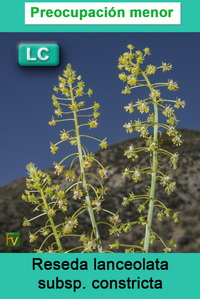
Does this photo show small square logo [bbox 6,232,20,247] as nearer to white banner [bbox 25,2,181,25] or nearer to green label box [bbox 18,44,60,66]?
green label box [bbox 18,44,60,66]

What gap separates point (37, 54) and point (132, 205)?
769 inches

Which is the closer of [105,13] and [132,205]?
[105,13]

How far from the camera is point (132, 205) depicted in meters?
26.0

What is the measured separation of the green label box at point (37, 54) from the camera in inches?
291

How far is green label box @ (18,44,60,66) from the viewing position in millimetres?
7398

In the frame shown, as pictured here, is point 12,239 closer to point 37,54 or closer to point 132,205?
point 37,54

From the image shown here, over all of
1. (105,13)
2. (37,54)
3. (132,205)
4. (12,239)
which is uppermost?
(105,13)

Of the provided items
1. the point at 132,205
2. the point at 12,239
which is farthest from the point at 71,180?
the point at 132,205

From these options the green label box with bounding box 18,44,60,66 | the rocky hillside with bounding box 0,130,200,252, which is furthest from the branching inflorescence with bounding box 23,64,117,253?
the rocky hillside with bounding box 0,130,200,252

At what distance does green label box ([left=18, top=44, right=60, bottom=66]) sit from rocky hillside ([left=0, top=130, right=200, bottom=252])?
10678 millimetres

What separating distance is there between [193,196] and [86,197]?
77.6 ft
